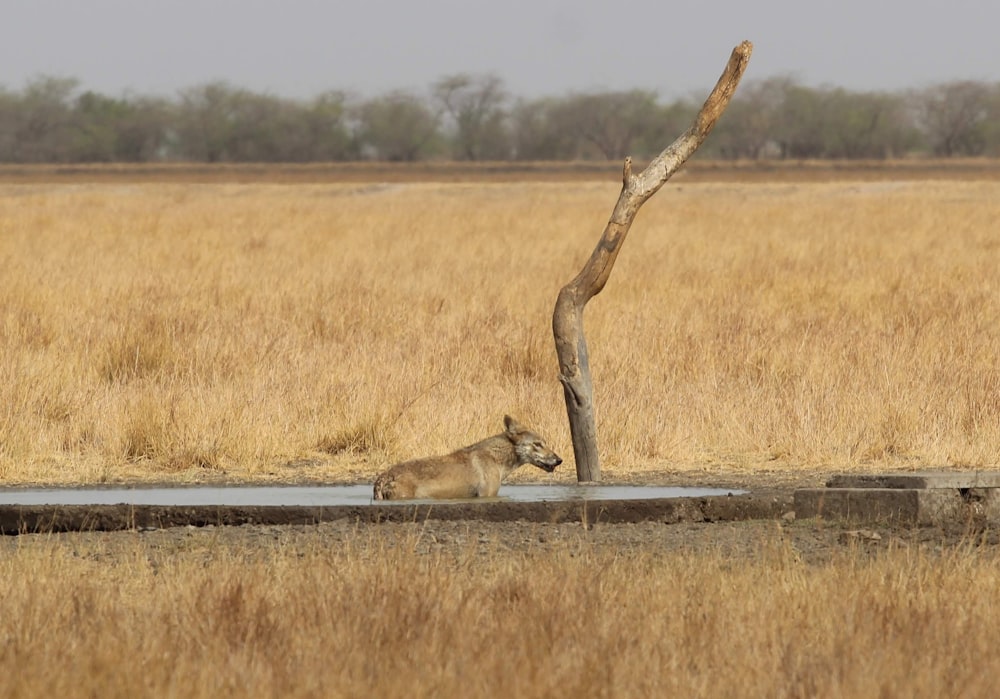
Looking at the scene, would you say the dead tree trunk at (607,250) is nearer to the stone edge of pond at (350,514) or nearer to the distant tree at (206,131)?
the stone edge of pond at (350,514)

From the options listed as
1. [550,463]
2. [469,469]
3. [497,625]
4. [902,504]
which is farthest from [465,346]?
[497,625]

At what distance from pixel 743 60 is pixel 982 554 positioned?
3.69m

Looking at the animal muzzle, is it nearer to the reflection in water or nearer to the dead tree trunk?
the reflection in water

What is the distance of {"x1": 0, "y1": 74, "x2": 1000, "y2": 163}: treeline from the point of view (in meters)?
102

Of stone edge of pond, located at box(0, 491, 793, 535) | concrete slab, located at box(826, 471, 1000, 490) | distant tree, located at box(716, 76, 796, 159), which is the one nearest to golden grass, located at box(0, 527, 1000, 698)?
stone edge of pond, located at box(0, 491, 793, 535)

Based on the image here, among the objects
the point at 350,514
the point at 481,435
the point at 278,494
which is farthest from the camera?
the point at 481,435

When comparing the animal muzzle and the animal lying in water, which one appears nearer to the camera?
the animal lying in water

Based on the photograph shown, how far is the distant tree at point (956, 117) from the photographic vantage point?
10150 cm

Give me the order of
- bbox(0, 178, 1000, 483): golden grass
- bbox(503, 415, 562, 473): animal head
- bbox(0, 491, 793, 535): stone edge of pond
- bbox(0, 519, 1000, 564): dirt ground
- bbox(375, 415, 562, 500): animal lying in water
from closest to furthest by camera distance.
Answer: bbox(0, 519, 1000, 564): dirt ground
bbox(0, 491, 793, 535): stone edge of pond
bbox(375, 415, 562, 500): animal lying in water
bbox(503, 415, 562, 473): animal head
bbox(0, 178, 1000, 483): golden grass

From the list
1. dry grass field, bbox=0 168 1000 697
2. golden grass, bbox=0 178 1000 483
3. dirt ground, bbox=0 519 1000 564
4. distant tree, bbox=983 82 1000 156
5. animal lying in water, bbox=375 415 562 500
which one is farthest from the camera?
distant tree, bbox=983 82 1000 156

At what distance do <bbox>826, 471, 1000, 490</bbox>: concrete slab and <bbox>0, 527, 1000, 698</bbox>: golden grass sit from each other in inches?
84.0

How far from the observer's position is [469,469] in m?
9.59

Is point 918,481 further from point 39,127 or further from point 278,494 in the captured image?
point 39,127

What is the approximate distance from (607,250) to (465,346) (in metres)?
6.80
